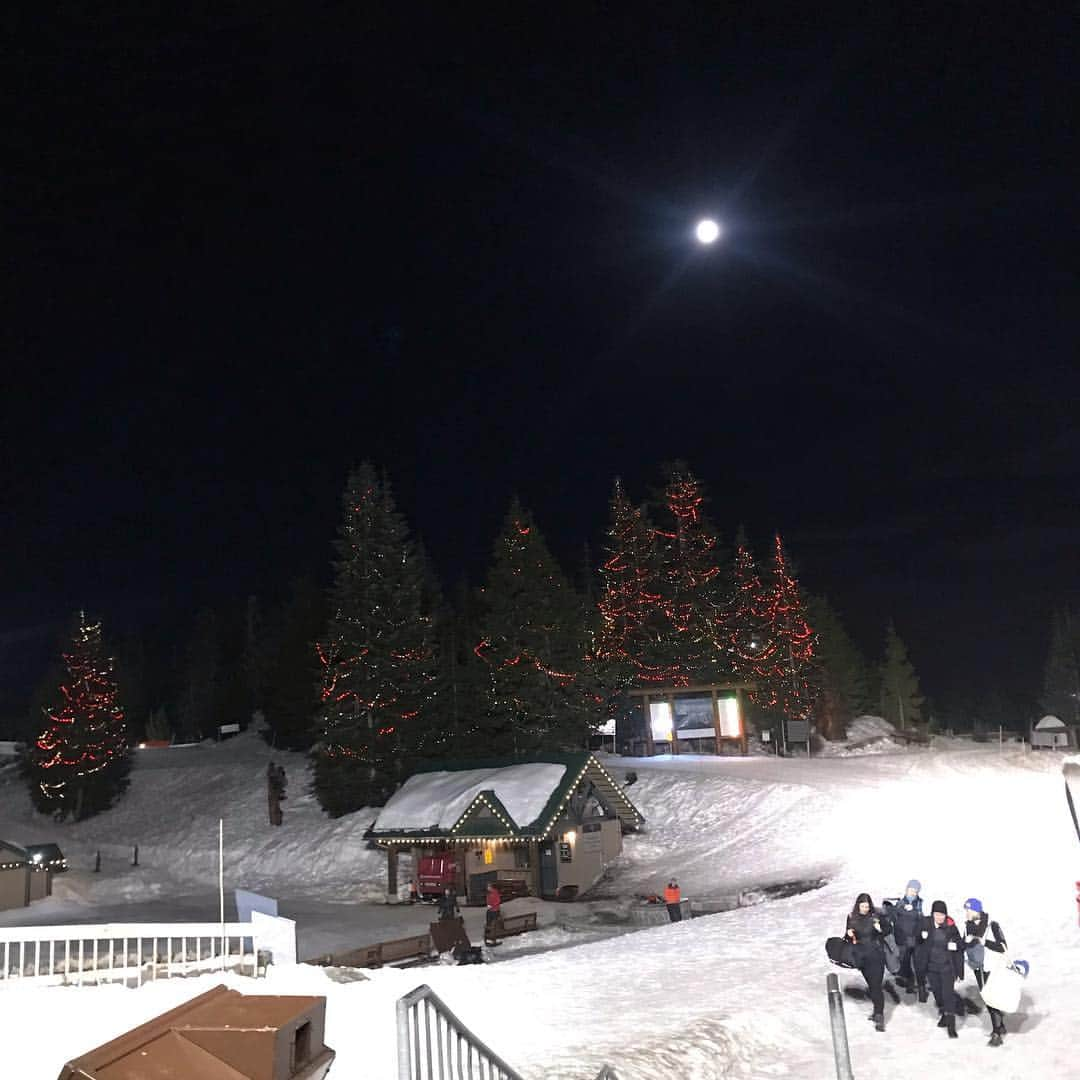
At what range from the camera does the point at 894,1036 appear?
42.4 ft

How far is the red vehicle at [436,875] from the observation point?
35062mm

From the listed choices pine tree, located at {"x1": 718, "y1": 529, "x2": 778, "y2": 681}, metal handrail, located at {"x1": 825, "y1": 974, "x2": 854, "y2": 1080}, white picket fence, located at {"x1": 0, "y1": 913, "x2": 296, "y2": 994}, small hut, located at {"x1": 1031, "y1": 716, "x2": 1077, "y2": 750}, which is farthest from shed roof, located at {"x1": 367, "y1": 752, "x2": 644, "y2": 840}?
small hut, located at {"x1": 1031, "y1": 716, "x2": 1077, "y2": 750}

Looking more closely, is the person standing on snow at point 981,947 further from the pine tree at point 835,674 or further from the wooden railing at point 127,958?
the pine tree at point 835,674

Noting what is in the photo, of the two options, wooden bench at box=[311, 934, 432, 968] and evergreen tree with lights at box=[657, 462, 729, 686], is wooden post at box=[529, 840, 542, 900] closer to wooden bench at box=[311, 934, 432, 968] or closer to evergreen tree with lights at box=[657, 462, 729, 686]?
wooden bench at box=[311, 934, 432, 968]

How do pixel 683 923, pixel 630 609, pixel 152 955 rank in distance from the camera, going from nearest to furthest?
pixel 152 955
pixel 683 923
pixel 630 609

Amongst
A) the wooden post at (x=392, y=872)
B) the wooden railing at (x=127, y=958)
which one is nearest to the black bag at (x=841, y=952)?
the wooden railing at (x=127, y=958)

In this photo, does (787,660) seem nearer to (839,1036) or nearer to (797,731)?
(797,731)

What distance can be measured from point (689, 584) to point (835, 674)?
1944 centimetres

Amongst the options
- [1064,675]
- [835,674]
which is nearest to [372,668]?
[835,674]

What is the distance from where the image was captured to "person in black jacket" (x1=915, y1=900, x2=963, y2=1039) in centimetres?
1274

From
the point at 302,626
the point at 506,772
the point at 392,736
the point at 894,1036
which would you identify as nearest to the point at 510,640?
the point at 392,736

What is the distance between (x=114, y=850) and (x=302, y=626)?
16729 millimetres

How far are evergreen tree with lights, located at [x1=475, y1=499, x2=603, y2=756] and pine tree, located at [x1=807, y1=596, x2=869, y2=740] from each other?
21.7 metres

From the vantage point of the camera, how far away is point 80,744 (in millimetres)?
54625
